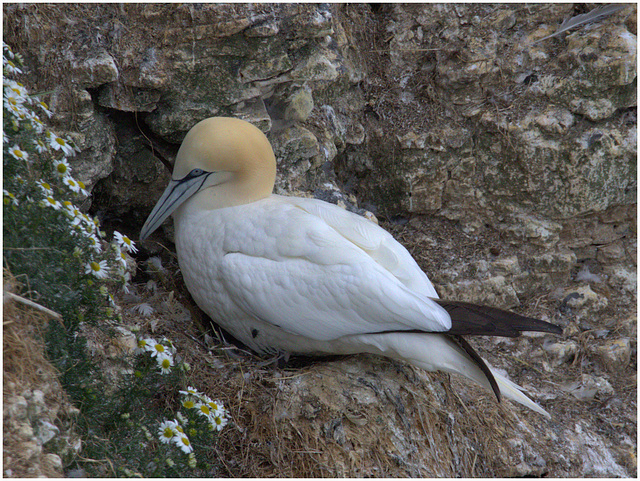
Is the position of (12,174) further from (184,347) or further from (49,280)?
(184,347)

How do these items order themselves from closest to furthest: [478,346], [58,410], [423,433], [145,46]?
[58,410] < [423,433] < [145,46] < [478,346]

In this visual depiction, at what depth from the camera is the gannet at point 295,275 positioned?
2576mm

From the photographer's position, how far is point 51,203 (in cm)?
191

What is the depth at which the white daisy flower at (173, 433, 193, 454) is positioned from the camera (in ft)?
6.50

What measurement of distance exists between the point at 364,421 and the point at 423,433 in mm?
333

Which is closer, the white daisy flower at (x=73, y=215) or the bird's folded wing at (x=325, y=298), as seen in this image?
the white daisy flower at (x=73, y=215)

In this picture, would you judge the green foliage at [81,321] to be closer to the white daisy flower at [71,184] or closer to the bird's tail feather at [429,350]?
the white daisy flower at [71,184]

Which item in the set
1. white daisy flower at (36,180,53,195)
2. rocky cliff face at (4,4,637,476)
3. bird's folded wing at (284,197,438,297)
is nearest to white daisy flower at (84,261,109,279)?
white daisy flower at (36,180,53,195)

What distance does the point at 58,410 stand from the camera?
1903 mm

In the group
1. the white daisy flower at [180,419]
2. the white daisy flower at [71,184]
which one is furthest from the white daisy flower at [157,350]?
the white daisy flower at [71,184]

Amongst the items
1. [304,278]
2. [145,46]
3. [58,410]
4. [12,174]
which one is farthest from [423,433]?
[145,46]

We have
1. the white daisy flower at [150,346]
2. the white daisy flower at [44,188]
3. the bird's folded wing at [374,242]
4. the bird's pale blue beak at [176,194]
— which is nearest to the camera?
the white daisy flower at [44,188]

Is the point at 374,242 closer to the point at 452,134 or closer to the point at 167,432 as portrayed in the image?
the point at 167,432

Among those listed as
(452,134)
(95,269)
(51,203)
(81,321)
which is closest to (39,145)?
(51,203)
